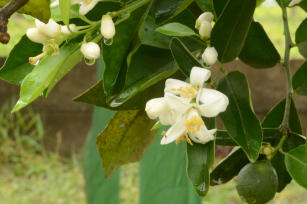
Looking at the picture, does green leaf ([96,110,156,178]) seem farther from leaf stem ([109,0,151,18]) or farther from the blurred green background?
the blurred green background

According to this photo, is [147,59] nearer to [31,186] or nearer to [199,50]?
[199,50]

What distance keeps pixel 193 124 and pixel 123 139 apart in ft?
0.28

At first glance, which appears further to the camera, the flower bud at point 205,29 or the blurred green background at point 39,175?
the blurred green background at point 39,175

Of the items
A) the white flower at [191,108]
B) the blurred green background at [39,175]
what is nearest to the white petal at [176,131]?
the white flower at [191,108]

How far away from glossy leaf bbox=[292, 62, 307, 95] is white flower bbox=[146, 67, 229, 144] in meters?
0.09

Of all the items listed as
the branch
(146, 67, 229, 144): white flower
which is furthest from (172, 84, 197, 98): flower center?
the branch

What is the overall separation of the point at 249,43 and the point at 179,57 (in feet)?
0.30

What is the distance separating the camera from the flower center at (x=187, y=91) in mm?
327

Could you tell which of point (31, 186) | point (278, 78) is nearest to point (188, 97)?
point (278, 78)

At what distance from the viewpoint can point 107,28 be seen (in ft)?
0.99

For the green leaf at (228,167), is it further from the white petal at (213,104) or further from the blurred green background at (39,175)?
the blurred green background at (39,175)

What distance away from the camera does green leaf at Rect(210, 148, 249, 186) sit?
37 cm

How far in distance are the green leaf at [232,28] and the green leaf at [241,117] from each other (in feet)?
0.05

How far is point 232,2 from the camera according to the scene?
319mm
